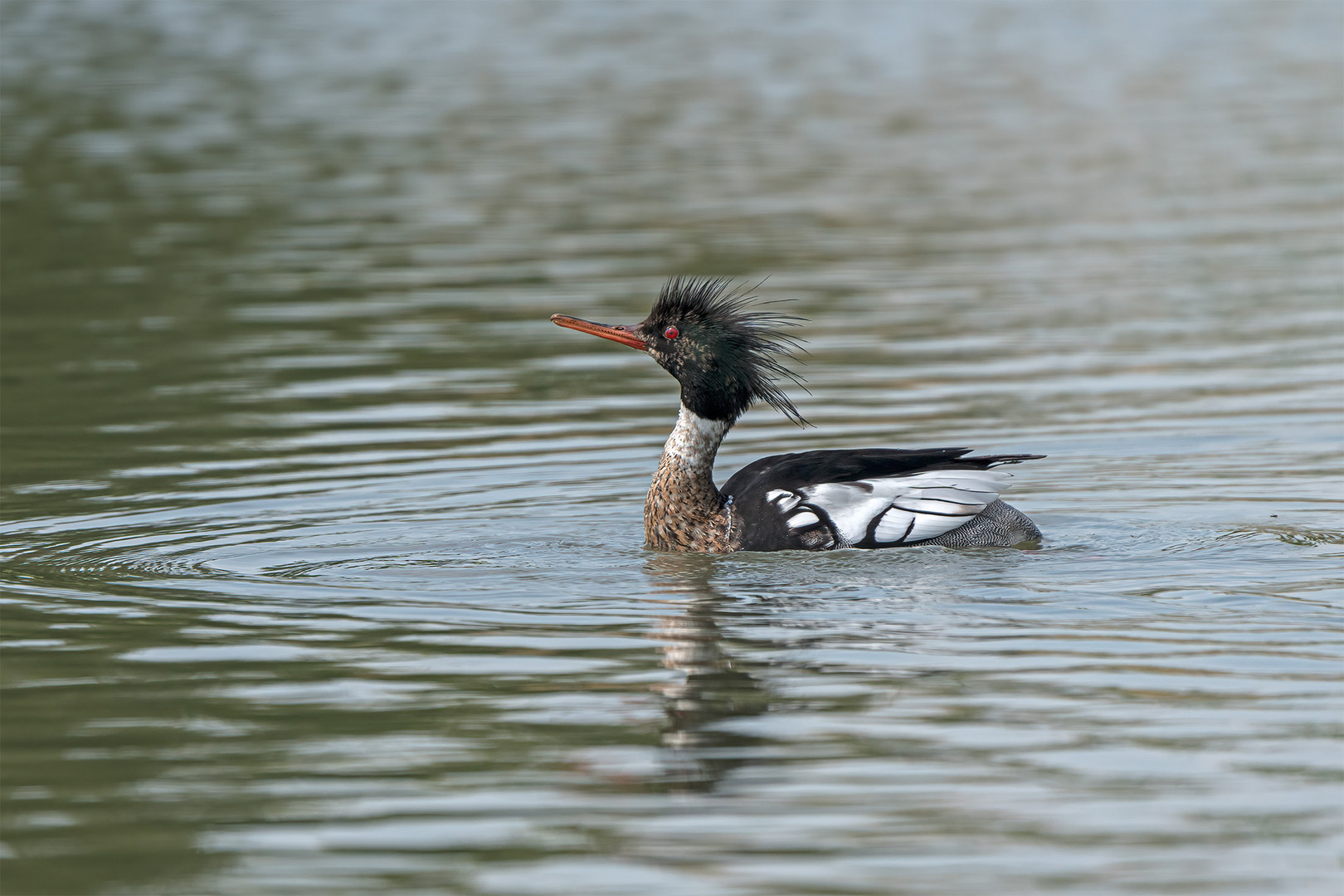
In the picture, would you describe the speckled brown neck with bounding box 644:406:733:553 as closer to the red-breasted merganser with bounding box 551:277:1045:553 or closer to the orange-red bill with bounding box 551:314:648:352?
the red-breasted merganser with bounding box 551:277:1045:553

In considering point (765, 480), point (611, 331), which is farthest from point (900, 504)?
point (611, 331)

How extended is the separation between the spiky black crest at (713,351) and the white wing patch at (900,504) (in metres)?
0.76

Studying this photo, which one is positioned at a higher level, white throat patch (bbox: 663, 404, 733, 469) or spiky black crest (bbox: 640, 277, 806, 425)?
spiky black crest (bbox: 640, 277, 806, 425)

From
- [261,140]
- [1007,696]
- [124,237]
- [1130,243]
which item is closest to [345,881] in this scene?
[1007,696]

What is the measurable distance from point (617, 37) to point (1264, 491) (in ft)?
131

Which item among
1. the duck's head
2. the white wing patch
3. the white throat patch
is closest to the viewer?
the white wing patch

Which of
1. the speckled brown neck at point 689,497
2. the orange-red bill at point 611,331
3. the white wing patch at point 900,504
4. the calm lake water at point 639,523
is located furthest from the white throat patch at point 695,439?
the white wing patch at point 900,504

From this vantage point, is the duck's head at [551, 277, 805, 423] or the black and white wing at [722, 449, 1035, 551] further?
the duck's head at [551, 277, 805, 423]

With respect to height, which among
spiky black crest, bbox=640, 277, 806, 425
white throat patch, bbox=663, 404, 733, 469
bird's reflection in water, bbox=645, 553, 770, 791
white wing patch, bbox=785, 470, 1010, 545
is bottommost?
bird's reflection in water, bbox=645, 553, 770, 791

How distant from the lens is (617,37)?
49938mm

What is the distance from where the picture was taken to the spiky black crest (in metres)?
11.1

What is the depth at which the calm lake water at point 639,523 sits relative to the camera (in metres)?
6.66

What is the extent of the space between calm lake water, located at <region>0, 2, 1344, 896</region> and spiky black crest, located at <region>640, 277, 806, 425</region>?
3.30 ft

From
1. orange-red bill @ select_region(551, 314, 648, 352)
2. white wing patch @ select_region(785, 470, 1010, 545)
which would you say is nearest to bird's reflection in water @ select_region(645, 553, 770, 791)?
white wing patch @ select_region(785, 470, 1010, 545)
